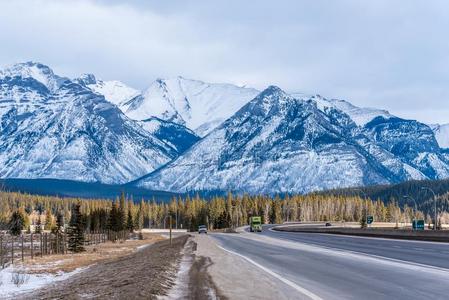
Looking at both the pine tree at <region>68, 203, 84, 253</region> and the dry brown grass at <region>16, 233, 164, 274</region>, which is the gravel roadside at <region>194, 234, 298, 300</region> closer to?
the dry brown grass at <region>16, 233, 164, 274</region>

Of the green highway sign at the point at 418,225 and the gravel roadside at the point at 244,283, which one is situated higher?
the gravel roadside at the point at 244,283

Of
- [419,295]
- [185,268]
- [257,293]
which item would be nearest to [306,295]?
[257,293]

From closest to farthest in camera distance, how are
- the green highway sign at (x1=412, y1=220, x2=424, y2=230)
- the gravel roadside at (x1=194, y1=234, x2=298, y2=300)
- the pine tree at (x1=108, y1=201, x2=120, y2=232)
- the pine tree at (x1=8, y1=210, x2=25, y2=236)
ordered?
the gravel roadside at (x1=194, y1=234, x2=298, y2=300), the pine tree at (x1=8, y1=210, x2=25, y2=236), the green highway sign at (x1=412, y1=220, x2=424, y2=230), the pine tree at (x1=108, y1=201, x2=120, y2=232)

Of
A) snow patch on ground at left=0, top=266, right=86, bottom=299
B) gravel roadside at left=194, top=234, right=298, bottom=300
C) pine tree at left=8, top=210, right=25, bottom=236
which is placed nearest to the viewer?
gravel roadside at left=194, top=234, right=298, bottom=300

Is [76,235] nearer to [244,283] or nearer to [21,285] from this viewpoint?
[21,285]

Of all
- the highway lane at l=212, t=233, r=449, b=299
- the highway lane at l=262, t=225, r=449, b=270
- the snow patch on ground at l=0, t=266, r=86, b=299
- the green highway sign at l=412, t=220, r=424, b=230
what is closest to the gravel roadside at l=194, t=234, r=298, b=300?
the highway lane at l=212, t=233, r=449, b=299

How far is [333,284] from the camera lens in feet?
65.3

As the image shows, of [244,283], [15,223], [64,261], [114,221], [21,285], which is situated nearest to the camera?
[244,283]

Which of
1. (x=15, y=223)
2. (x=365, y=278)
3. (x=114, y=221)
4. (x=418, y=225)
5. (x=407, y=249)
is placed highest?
(x=15, y=223)

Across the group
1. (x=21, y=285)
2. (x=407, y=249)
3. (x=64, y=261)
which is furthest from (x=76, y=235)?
(x=21, y=285)

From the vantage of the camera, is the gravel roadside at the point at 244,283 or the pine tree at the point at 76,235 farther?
the pine tree at the point at 76,235

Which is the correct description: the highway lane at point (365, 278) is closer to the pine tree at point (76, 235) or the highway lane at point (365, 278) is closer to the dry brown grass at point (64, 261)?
the dry brown grass at point (64, 261)

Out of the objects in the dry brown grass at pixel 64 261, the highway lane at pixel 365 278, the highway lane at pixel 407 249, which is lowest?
the dry brown grass at pixel 64 261

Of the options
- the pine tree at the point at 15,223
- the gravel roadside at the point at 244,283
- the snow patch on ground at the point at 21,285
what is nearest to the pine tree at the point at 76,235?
the pine tree at the point at 15,223
